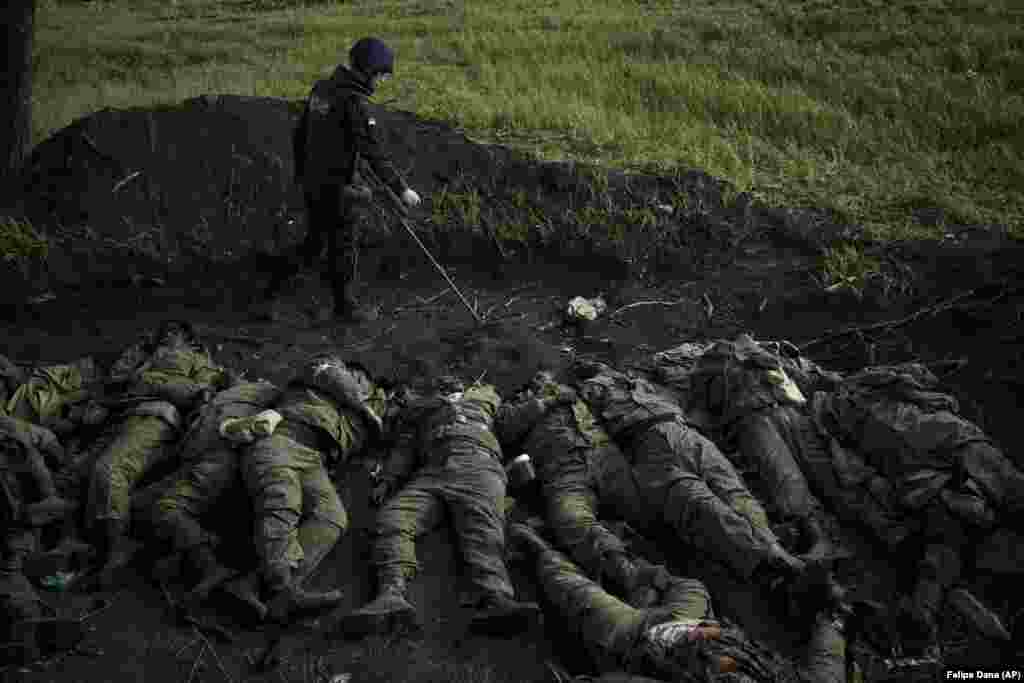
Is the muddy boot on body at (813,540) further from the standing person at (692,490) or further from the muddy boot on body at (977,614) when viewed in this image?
the muddy boot on body at (977,614)

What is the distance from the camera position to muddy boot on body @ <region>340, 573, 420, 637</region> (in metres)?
4.00

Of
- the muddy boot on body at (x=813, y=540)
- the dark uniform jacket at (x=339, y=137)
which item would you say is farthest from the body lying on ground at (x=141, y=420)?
the muddy boot on body at (x=813, y=540)

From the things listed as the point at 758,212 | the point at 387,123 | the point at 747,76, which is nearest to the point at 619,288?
the point at 758,212

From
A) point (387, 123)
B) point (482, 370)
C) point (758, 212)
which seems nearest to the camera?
point (482, 370)

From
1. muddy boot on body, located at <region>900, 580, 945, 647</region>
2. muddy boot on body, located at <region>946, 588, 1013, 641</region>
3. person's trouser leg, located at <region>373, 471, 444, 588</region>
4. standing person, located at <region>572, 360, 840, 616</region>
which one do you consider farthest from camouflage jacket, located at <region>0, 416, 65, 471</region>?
muddy boot on body, located at <region>946, 588, 1013, 641</region>

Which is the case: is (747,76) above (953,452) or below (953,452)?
above

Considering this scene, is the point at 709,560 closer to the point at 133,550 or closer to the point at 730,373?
the point at 730,373

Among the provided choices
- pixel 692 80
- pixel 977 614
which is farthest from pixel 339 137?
pixel 692 80

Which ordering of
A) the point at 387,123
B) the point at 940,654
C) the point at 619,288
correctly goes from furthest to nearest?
1. the point at 387,123
2. the point at 619,288
3. the point at 940,654

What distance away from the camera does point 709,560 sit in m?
4.56

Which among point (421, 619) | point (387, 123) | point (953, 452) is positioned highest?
point (387, 123)

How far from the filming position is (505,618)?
4.02 meters

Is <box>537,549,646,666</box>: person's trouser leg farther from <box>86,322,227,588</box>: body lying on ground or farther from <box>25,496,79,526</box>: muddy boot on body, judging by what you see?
<box>25,496,79,526</box>: muddy boot on body

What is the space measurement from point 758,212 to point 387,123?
374 centimetres
